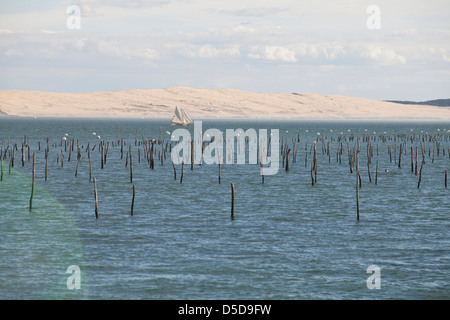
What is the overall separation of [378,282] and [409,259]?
3.21 metres

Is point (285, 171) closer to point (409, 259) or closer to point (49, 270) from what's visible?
point (409, 259)

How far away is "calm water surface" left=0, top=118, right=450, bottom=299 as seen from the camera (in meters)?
18.2

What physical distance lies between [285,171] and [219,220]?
23.8 m

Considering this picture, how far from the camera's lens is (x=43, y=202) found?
109ft

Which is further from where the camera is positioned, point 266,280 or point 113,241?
point 113,241

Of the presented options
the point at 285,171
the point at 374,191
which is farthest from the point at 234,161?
the point at 374,191

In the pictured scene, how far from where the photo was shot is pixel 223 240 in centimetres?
2403

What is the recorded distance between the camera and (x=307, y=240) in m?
24.3

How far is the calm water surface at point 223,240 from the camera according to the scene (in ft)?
59.8
